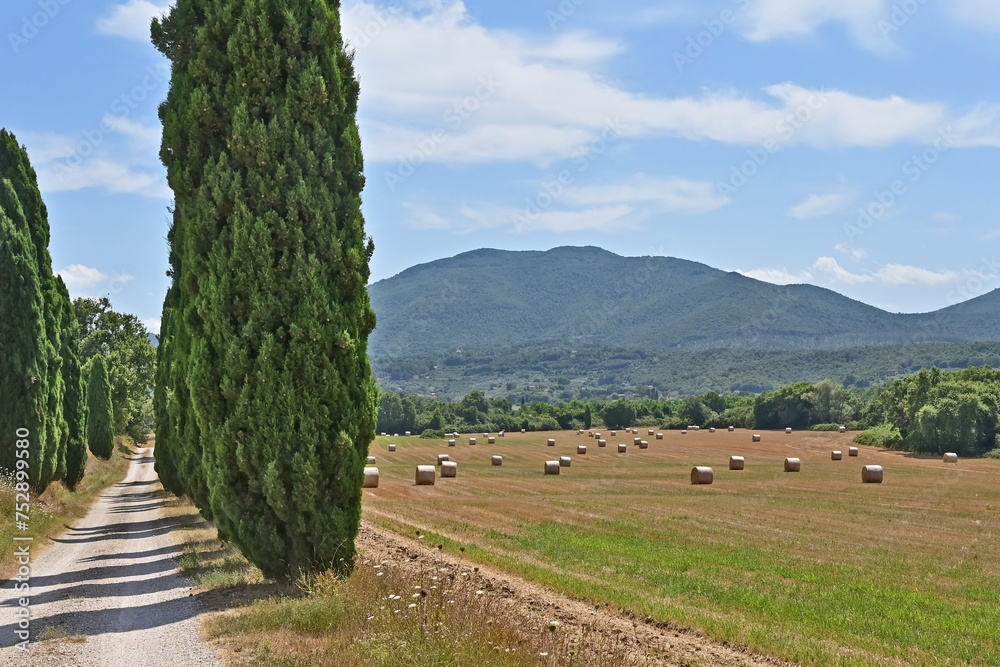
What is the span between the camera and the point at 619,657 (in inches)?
346

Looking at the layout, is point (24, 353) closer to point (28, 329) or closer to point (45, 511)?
point (28, 329)

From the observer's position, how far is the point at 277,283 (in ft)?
39.6

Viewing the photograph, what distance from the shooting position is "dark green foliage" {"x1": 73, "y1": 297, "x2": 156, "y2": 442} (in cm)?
6614

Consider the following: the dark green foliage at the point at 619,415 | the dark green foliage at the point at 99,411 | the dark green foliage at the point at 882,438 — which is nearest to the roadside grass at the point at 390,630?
the dark green foliage at the point at 99,411

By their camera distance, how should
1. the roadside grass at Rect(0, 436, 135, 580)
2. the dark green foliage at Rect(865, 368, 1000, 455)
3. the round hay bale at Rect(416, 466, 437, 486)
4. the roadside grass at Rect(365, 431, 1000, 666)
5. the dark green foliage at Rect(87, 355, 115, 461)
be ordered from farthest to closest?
the dark green foliage at Rect(865, 368, 1000, 455) < the dark green foliage at Rect(87, 355, 115, 461) < the round hay bale at Rect(416, 466, 437, 486) < the roadside grass at Rect(0, 436, 135, 580) < the roadside grass at Rect(365, 431, 1000, 666)

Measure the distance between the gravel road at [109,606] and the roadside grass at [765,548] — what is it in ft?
18.6

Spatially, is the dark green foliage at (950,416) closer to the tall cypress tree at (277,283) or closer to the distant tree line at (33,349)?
the distant tree line at (33,349)

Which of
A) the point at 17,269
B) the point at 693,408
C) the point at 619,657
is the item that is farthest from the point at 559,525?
the point at 693,408

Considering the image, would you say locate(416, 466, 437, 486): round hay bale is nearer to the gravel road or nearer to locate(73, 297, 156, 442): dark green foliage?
the gravel road

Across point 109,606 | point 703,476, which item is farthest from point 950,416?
point 109,606

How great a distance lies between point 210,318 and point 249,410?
1554mm

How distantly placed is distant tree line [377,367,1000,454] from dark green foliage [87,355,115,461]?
1693 cm

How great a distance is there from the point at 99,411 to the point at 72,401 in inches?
646

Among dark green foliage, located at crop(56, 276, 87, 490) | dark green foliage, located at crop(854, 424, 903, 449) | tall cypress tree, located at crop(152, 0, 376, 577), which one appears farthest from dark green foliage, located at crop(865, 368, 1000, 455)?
tall cypress tree, located at crop(152, 0, 376, 577)
